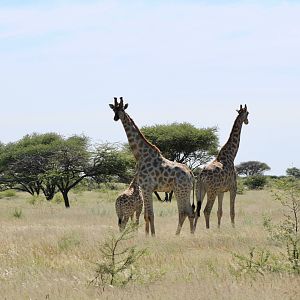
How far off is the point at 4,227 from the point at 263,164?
207ft

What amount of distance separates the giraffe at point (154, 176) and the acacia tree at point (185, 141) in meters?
24.4

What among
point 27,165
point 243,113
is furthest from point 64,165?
point 243,113

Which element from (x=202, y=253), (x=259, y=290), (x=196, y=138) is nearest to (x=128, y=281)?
(x=259, y=290)

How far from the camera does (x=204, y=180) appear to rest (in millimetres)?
15891

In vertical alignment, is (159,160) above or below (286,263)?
above

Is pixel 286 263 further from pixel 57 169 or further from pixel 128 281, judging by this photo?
pixel 57 169

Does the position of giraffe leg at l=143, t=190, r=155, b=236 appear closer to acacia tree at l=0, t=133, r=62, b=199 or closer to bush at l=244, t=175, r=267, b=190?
acacia tree at l=0, t=133, r=62, b=199

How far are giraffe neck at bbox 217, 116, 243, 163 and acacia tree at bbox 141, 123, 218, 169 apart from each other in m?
22.1

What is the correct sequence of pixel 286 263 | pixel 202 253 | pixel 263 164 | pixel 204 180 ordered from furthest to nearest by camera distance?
pixel 263 164 < pixel 204 180 < pixel 202 253 < pixel 286 263

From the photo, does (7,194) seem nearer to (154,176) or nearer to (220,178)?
(220,178)

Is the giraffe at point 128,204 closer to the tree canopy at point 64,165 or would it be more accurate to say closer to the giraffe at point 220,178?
the giraffe at point 220,178

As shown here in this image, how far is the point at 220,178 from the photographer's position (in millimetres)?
16016

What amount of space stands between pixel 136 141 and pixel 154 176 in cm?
95

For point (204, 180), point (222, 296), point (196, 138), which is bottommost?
point (222, 296)
